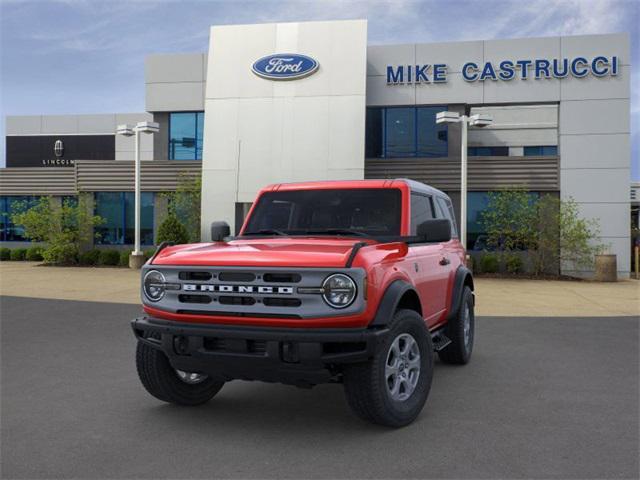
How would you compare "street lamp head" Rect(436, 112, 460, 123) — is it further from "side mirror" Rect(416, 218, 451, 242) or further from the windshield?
"side mirror" Rect(416, 218, 451, 242)

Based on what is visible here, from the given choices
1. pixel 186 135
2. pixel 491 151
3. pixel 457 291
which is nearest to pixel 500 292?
pixel 457 291

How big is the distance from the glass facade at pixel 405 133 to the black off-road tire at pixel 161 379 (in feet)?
61.6

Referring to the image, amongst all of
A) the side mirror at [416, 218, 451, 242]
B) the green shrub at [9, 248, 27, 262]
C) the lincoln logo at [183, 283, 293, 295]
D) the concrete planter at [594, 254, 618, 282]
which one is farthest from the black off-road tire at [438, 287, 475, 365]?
the green shrub at [9, 248, 27, 262]

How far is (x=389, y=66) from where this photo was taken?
858 inches

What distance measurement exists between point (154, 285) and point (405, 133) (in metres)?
19.1

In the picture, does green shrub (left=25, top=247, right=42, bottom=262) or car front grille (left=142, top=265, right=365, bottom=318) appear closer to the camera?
car front grille (left=142, top=265, right=365, bottom=318)

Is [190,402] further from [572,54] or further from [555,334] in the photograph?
[572,54]

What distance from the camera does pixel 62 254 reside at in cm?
2255

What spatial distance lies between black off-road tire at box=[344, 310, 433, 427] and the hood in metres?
0.67

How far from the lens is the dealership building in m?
20.1

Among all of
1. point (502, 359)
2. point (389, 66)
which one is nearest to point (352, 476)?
point (502, 359)

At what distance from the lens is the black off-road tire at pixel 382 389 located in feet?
12.9

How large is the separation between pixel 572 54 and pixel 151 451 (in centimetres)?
2085

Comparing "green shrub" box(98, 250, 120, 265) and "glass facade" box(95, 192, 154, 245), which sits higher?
"glass facade" box(95, 192, 154, 245)
